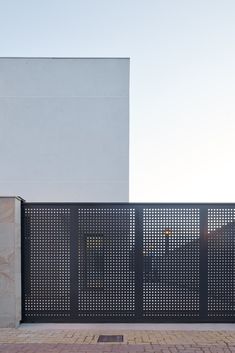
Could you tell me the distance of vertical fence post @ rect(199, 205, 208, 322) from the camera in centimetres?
578

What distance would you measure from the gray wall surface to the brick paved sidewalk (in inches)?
263

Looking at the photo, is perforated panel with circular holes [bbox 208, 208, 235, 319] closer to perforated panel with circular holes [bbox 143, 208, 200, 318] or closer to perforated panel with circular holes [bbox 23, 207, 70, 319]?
perforated panel with circular holes [bbox 143, 208, 200, 318]

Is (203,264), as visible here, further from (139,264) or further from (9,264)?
(9,264)

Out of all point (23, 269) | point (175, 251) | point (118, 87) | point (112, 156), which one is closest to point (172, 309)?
point (175, 251)

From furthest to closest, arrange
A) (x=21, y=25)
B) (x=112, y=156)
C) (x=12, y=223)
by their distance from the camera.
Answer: (x=112, y=156), (x=21, y=25), (x=12, y=223)

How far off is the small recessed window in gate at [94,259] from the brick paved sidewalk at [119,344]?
2.92ft

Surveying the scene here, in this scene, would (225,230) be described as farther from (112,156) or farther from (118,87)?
(118,87)

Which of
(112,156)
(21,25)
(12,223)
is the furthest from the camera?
(112,156)

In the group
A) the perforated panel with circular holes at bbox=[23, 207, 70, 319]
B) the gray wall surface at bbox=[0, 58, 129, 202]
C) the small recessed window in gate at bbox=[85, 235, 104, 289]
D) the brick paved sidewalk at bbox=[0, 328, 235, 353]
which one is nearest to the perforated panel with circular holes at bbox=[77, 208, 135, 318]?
the small recessed window in gate at bbox=[85, 235, 104, 289]

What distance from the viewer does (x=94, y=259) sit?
19.4 ft

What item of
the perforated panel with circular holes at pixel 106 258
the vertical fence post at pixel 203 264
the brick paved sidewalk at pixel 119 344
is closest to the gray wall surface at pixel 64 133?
the perforated panel with circular holes at pixel 106 258

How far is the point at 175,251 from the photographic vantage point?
5910 mm

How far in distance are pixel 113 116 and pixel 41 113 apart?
2663 mm

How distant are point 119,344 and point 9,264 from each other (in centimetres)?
229
